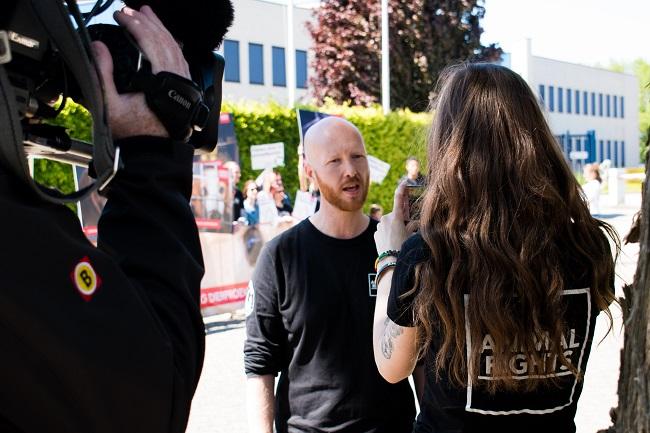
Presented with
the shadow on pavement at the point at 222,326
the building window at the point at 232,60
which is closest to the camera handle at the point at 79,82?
the shadow on pavement at the point at 222,326

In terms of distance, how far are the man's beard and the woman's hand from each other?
41.2 inches

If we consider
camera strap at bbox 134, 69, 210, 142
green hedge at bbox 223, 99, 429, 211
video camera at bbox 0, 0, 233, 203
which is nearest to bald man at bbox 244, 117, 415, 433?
video camera at bbox 0, 0, 233, 203

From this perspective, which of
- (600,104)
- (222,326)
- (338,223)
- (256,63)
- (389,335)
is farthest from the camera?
(600,104)

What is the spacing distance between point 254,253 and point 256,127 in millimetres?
2329

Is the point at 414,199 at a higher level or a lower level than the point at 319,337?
higher

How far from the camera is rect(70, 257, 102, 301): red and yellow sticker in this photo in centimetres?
103

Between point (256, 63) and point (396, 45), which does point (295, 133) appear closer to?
point (396, 45)

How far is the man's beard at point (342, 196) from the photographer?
3.62 meters

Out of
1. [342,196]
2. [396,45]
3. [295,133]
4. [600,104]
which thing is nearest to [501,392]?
[342,196]

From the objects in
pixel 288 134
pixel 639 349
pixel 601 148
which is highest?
pixel 601 148

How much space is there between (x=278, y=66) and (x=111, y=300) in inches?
1606

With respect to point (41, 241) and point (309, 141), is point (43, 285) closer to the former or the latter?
point (41, 241)

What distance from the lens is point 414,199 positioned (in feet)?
8.43

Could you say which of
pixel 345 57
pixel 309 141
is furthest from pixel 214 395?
pixel 345 57
